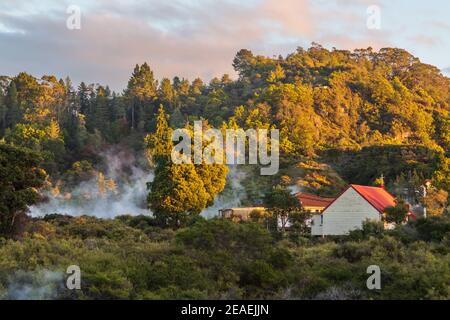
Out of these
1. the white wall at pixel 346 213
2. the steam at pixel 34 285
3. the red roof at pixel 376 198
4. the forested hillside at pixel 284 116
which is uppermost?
the forested hillside at pixel 284 116

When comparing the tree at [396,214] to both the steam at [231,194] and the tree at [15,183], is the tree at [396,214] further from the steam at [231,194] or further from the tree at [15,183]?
the steam at [231,194]

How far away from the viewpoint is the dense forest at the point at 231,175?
19.4 metres

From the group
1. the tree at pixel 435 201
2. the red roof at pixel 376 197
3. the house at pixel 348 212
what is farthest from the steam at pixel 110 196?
the tree at pixel 435 201

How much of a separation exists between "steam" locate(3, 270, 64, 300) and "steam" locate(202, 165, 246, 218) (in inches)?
1452

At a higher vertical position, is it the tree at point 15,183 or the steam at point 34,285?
the tree at point 15,183

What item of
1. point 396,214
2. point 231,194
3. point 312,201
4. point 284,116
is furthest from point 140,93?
point 396,214

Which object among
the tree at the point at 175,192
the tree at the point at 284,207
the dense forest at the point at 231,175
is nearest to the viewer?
the dense forest at the point at 231,175

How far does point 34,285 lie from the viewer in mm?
17844

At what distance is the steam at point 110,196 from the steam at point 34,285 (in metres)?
35.2

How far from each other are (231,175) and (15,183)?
3626 cm

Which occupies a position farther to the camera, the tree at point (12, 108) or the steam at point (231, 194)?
the tree at point (12, 108)

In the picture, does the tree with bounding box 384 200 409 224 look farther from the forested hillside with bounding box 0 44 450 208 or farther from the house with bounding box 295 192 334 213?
the forested hillside with bounding box 0 44 450 208

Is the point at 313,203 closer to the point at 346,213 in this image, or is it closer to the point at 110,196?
the point at 346,213
